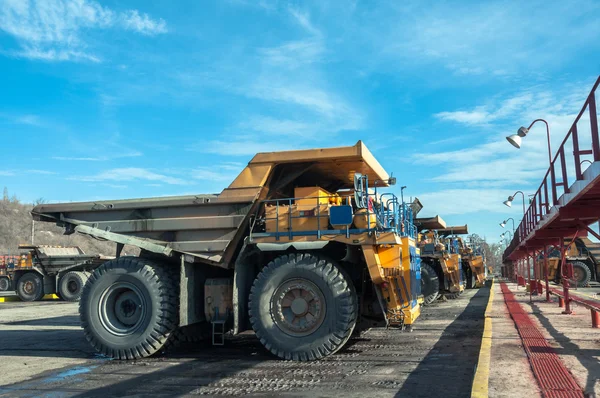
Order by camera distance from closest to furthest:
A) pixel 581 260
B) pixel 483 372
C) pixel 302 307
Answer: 1. pixel 483 372
2. pixel 302 307
3. pixel 581 260

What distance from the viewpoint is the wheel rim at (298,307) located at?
25.1 ft

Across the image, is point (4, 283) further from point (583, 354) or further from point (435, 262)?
point (583, 354)

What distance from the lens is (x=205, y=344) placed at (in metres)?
9.95

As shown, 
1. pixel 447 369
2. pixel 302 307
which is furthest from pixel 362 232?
pixel 447 369

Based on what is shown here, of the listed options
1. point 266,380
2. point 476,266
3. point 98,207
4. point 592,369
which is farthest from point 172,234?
point 476,266

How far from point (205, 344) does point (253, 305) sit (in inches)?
103

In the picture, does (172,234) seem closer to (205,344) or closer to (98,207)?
(98,207)

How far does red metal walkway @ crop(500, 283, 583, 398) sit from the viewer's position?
5.43m

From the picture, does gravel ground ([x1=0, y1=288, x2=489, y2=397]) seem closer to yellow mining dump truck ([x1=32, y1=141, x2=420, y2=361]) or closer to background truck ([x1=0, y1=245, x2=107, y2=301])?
yellow mining dump truck ([x1=32, y1=141, x2=420, y2=361])

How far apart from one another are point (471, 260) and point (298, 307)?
1970cm

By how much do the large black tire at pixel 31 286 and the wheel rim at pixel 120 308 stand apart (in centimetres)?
1870

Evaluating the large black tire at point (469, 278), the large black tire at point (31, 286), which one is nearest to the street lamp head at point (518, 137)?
the large black tire at point (469, 278)

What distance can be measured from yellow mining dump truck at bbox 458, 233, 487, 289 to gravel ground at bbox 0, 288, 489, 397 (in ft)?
48.5

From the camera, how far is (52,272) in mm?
24781
